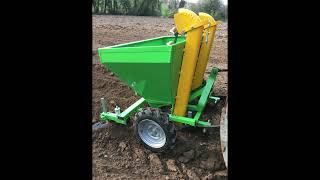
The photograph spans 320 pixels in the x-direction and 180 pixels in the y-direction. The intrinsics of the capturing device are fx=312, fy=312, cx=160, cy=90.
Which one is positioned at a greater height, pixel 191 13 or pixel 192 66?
pixel 191 13

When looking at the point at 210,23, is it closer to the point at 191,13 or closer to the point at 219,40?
the point at 191,13

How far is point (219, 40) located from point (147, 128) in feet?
13.9

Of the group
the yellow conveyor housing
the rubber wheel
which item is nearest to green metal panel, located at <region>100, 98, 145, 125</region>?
the rubber wheel

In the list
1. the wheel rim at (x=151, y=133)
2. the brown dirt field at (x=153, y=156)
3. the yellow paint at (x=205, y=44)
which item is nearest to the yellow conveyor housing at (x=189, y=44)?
the yellow paint at (x=205, y=44)

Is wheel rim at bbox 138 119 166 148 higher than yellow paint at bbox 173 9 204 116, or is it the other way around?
yellow paint at bbox 173 9 204 116

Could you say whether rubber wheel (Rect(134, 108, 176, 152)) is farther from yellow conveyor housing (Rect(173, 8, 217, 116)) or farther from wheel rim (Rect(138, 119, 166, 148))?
yellow conveyor housing (Rect(173, 8, 217, 116))

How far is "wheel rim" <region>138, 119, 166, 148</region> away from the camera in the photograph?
124 inches

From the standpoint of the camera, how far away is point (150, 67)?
288 cm

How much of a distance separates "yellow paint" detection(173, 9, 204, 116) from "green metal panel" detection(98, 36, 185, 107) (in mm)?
58

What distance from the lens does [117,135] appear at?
3480 mm

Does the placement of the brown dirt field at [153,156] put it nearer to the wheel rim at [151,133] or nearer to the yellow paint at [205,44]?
the wheel rim at [151,133]

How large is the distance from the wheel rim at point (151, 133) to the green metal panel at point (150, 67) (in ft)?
0.91

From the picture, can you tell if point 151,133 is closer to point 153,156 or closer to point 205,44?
point 153,156

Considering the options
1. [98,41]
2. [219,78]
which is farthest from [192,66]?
[98,41]
